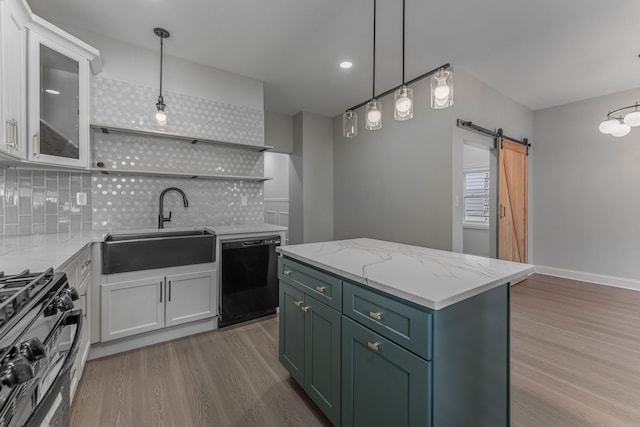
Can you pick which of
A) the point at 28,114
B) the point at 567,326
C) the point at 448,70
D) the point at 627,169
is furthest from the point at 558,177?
the point at 28,114

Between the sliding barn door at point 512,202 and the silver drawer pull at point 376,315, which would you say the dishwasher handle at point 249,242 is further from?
the sliding barn door at point 512,202

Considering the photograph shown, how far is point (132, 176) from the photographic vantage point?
Result: 9.20 feet

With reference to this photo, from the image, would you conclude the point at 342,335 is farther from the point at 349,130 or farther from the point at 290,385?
the point at 349,130

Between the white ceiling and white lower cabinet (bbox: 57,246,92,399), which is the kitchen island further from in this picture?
the white ceiling

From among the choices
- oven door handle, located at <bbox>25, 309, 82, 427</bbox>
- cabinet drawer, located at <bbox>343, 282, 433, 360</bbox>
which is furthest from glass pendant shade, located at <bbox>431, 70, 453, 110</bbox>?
oven door handle, located at <bbox>25, 309, 82, 427</bbox>

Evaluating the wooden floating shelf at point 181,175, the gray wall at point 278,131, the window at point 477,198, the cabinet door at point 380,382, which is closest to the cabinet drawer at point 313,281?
the cabinet door at point 380,382

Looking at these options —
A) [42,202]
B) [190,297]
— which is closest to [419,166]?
[190,297]

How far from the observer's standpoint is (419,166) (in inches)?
141

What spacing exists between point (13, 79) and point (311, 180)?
3.64 meters

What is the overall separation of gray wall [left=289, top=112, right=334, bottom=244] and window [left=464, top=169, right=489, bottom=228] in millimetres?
2581

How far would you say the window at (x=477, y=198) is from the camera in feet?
16.5

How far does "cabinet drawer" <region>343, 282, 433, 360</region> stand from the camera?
99 cm

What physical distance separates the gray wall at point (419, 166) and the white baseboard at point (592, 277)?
90.0 inches

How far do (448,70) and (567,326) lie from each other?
2.82 m
